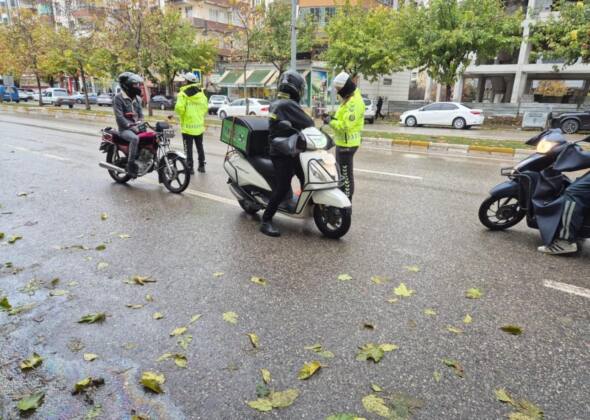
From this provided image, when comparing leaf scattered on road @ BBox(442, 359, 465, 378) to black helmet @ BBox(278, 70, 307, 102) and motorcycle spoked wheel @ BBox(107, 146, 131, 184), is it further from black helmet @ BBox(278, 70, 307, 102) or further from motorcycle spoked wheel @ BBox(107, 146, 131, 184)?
motorcycle spoked wheel @ BBox(107, 146, 131, 184)

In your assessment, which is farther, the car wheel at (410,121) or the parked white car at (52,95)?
the parked white car at (52,95)

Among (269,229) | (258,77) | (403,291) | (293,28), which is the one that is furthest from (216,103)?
(403,291)

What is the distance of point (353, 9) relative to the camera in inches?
1173

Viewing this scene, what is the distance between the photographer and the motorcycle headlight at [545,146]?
4.50 meters

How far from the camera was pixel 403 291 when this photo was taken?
355 centimetres

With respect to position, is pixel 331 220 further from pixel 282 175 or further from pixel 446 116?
pixel 446 116

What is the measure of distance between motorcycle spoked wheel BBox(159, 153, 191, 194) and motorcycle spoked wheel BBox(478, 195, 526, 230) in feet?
14.6

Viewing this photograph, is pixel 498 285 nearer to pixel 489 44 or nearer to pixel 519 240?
pixel 519 240

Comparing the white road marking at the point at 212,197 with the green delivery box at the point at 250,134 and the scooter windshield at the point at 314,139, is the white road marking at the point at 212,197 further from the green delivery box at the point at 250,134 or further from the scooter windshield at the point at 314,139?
the scooter windshield at the point at 314,139

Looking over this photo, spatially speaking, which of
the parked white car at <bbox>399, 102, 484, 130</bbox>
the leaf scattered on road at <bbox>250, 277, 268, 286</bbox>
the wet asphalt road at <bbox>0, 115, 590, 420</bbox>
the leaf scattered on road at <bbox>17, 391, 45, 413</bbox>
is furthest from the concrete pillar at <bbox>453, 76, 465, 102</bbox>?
the leaf scattered on road at <bbox>17, 391, 45, 413</bbox>

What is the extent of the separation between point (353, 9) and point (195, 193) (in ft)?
90.2

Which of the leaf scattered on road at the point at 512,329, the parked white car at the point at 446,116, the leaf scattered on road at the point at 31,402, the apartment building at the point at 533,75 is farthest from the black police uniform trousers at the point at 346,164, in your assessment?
the apartment building at the point at 533,75

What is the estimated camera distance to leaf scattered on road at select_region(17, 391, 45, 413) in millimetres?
2236

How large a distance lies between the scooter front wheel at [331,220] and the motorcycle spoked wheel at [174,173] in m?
2.85
